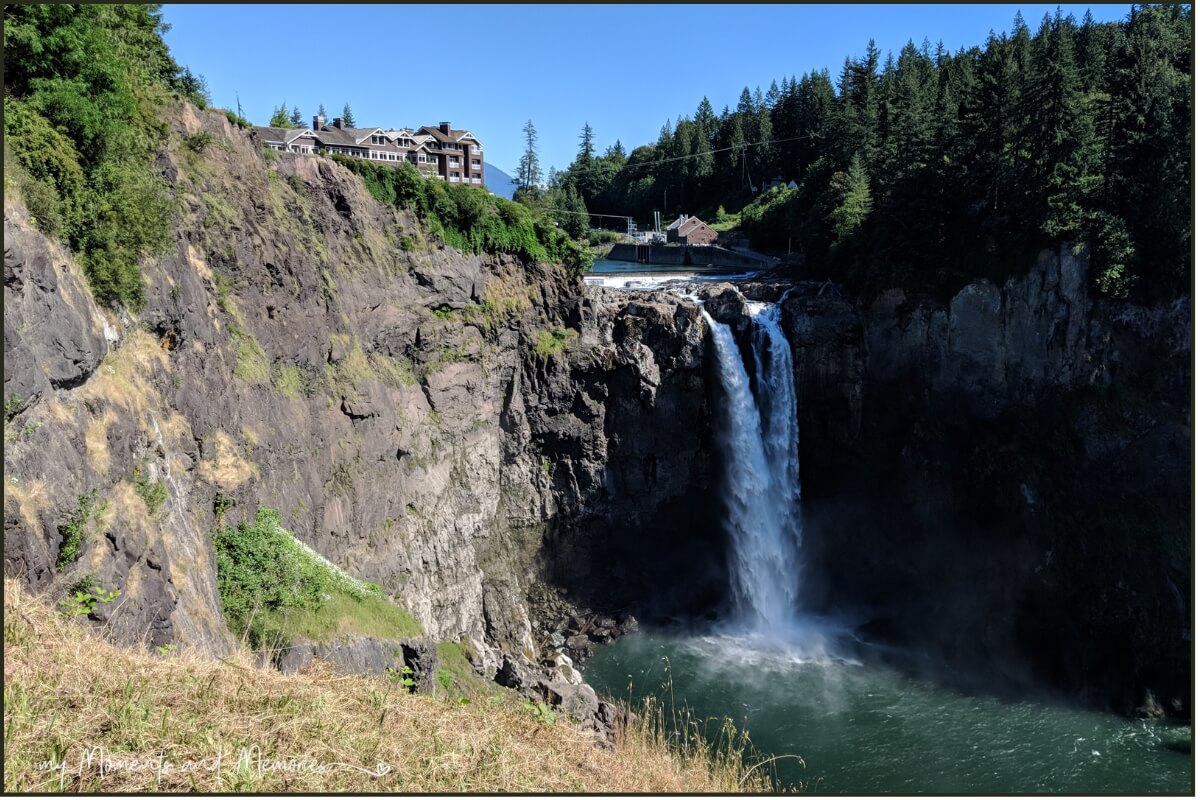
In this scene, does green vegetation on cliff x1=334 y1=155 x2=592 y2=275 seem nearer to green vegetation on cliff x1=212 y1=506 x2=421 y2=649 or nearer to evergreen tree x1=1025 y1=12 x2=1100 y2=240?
green vegetation on cliff x1=212 y1=506 x2=421 y2=649

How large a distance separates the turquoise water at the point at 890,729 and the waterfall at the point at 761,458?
442 centimetres

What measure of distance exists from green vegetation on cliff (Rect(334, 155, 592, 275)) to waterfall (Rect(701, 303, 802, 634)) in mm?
7279

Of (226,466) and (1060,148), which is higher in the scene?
(1060,148)

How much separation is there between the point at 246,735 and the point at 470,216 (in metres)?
26.4

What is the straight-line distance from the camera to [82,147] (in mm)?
15836

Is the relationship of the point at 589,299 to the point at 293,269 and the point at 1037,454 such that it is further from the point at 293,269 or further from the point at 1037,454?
the point at 1037,454

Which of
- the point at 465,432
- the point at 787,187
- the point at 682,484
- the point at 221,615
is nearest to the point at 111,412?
the point at 221,615

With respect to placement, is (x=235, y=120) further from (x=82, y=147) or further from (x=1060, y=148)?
(x=1060, y=148)

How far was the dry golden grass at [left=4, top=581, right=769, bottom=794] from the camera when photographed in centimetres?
748

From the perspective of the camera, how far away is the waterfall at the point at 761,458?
35.9m

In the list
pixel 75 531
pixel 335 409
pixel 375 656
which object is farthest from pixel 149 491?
pixel 335 409

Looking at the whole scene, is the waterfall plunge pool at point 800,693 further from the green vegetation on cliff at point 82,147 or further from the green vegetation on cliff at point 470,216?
the green vegetation on cliff at point 82,147

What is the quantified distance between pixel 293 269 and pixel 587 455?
50.5 feet

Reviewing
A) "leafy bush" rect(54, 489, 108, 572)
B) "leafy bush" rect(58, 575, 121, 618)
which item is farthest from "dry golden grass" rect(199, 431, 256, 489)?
→ "leafy bush" rect(58, 575, 121, 618)
